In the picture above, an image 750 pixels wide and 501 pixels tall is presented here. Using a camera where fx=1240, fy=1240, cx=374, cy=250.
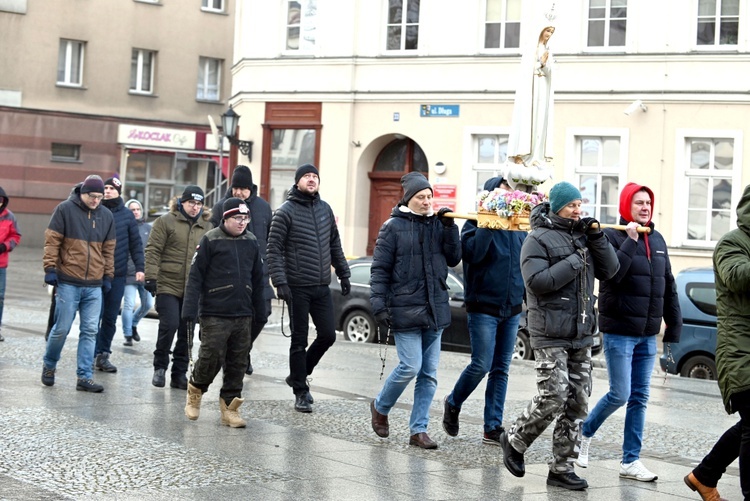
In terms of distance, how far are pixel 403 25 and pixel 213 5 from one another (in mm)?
19752

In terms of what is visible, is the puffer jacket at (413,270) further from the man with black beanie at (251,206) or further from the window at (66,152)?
the window at (66,152)

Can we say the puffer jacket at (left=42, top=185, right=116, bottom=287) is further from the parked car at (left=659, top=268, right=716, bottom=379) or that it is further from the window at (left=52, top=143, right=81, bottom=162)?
the window at (left=52, top=143, right=81, bottom=162)

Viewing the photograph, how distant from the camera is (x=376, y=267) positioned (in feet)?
30.8

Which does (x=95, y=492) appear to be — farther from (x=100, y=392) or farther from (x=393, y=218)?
(x=100, y=392)

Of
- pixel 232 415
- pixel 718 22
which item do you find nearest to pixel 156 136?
pixel 718 22

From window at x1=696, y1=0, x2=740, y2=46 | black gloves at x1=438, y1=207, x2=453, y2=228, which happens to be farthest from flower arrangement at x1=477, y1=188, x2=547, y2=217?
window at x1=696, y1=0, x2=740, y2=46

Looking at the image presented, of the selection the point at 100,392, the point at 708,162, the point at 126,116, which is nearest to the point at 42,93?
the point at 126,116

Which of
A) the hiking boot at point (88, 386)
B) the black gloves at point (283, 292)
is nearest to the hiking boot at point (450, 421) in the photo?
the black gloves at point (283, 292)

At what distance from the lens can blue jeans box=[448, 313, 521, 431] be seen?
939 centimetres

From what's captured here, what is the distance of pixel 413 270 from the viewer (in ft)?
30.6

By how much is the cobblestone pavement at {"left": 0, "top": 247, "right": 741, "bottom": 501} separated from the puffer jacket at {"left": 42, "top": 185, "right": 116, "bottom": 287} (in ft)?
3.57

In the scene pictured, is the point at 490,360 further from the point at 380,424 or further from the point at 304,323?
the point at 304,323

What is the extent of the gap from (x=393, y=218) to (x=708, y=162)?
55.7ft

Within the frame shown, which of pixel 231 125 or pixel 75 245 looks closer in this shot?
pixel 75 245
